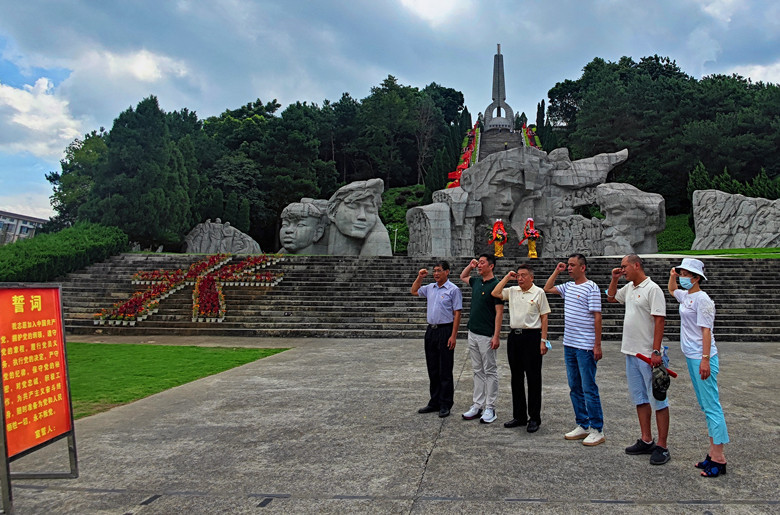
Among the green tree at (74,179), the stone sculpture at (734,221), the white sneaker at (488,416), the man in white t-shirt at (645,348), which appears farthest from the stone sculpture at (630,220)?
the green tree at (74,179)

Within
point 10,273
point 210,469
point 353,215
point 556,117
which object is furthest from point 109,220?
point 556,117

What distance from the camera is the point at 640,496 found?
2.62 meters

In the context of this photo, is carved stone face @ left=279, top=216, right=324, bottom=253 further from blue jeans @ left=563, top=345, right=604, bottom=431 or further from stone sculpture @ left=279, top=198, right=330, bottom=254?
blue jeans @ left=563, top=345, right=604, bottom=431

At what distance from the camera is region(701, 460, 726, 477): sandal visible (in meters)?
2.86

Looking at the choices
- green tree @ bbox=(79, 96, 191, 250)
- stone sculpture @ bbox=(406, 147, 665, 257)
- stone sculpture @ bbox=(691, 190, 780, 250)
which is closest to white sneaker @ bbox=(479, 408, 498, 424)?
stone sculpture @ bbox=(406, 147, 665, 257)

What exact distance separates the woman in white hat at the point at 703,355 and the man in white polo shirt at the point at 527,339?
36.0 inches

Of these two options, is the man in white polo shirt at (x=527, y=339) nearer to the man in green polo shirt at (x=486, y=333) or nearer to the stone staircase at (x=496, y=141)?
the man in green polo shirt at (x=486, y=333)

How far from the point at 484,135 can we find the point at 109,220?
35.8 metres

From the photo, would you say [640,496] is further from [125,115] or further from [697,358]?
[125,115]

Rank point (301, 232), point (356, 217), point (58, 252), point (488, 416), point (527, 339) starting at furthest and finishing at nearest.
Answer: point (301, 232) < point (356, 217) < point (58, 252) < point (488, 416) < point (527, 339)

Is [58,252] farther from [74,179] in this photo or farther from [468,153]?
[468,153]

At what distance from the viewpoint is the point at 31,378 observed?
2.74m

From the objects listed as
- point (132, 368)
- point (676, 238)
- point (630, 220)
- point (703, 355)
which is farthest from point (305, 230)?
point (676, 238)

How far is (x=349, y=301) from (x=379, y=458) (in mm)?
8727
